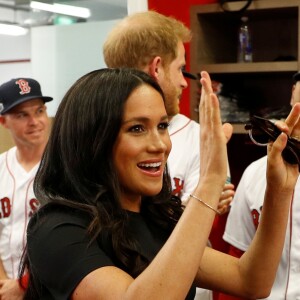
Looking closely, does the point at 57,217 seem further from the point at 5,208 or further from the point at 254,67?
the point at 254,67

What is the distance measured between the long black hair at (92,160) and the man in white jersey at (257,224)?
948 mm

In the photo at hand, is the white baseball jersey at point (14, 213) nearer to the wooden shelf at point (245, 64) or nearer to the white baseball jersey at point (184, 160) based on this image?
the white baseball jersey at point (184, 160)

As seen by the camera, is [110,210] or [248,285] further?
[248,285]

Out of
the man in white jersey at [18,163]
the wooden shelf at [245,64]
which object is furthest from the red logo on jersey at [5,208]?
the wooden shelf at [245,64]

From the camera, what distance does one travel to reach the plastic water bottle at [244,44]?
11.0 feet

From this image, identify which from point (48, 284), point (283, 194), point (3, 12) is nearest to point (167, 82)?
point (283, 194)

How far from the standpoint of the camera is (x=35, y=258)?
50.4 inches

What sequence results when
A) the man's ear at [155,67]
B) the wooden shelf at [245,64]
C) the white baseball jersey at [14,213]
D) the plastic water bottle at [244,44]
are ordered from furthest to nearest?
the plastic water bottle at [244,44], the wooden shelf at [245,64], the white baseball jersey at [14,213], the man's ear at [155,67]

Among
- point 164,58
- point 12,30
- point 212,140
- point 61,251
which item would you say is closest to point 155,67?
point 164,58

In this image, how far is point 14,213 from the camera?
266 cm

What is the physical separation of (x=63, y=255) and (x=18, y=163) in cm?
165

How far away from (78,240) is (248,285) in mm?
539

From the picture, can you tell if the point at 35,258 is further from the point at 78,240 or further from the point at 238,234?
the point at 238,234

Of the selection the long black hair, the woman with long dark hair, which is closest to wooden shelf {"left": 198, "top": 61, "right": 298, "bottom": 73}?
the woman with long dark hair
